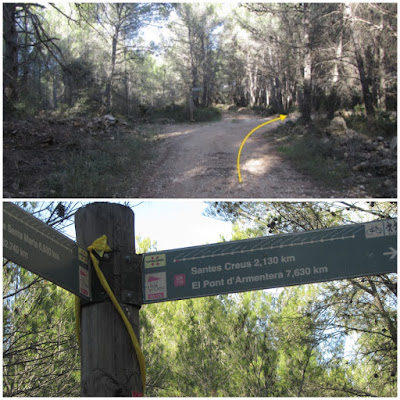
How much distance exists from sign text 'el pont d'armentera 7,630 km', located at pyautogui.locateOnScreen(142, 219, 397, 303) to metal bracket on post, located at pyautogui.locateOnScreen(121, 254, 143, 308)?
0.03 m

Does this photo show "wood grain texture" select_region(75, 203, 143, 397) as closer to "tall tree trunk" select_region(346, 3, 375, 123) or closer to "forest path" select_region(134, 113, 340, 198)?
"forest path" select_region(134, 113, 340, 198)

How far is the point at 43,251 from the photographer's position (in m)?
1.98

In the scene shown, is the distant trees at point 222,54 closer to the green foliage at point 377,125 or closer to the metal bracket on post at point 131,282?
the green foliage at point 377,125

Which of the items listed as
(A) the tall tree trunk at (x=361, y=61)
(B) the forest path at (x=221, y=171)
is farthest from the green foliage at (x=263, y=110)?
(B) the forest path at (x=221, y=171)

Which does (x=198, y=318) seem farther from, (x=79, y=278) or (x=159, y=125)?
(x=159, y=125)

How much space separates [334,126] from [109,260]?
47.6 feet

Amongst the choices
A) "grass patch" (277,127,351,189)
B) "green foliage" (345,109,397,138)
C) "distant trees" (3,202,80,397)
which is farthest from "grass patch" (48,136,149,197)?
"green foliage" (345,109,397,138)

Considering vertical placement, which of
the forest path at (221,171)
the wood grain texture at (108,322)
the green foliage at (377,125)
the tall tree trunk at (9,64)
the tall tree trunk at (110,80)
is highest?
the tall tree trunk at (110,80)

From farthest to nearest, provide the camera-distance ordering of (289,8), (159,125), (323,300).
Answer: (159,125) → (289,8) → (323,300)

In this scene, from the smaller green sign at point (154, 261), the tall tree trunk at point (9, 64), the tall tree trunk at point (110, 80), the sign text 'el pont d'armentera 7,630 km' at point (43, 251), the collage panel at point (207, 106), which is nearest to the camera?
the sign text 'el pont d'armentera 7,630 km' at point (43, 251)

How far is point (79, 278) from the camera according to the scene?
6.89 ft

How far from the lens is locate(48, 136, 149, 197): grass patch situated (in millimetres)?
9883

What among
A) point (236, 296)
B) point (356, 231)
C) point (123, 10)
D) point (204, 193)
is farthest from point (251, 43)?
point (356, 231)

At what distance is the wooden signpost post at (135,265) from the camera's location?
6.54 ft
